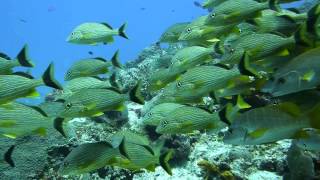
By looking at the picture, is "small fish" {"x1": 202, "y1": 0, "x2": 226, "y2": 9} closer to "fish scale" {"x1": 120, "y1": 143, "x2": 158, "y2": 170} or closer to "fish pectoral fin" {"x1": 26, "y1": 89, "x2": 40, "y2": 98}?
"fish scale" {"x1": 120, "y1": 143, "x2": 158, "y2": 170}

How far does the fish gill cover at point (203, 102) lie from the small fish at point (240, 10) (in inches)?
0.5

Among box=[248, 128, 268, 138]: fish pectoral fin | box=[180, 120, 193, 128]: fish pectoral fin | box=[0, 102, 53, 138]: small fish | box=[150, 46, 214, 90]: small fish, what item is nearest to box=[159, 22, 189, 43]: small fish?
box=[150, 46, 214, 90]: small fish

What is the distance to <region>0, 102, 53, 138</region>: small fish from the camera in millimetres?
4355

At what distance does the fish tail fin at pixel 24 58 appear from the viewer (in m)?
4.92

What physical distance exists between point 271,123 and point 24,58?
316cm

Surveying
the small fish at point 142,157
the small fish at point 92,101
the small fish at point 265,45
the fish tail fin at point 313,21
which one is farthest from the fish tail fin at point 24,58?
the fish tail fin at point 313,21

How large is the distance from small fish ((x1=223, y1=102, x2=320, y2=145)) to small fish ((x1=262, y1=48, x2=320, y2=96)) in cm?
44

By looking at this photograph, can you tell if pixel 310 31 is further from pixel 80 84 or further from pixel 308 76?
pixel 80 84

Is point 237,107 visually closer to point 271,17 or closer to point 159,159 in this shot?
point 159,159

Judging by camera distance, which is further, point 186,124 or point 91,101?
point 91,101

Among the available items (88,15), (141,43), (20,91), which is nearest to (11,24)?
(88,15)

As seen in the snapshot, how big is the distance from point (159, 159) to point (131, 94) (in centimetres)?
78

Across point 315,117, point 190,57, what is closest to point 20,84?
point 190,57

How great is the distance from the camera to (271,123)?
339 cm
